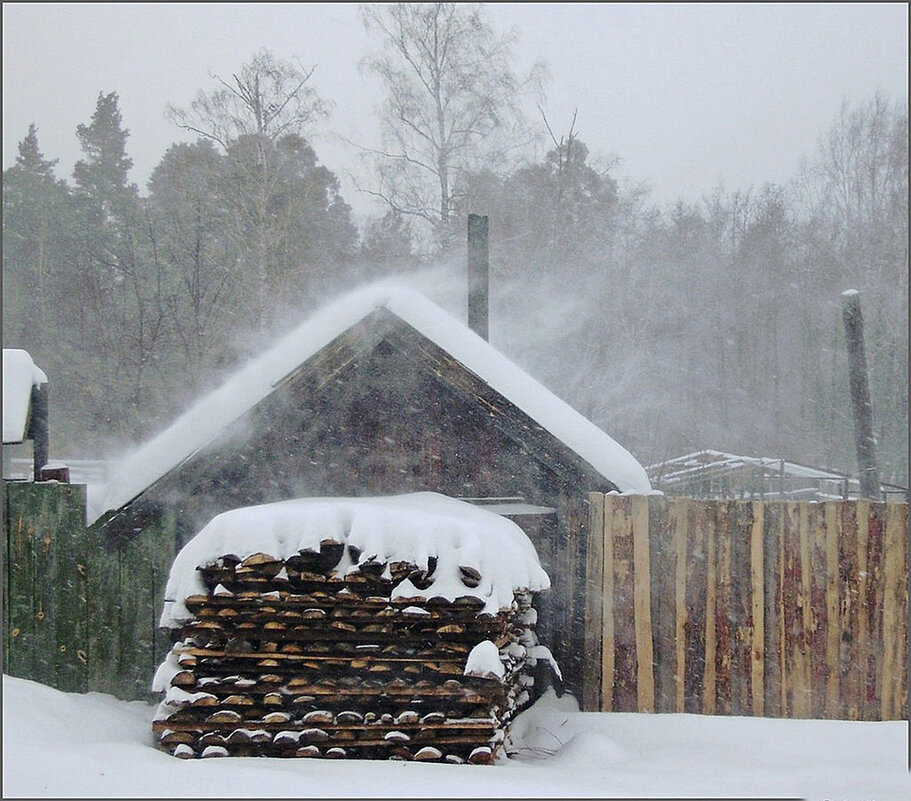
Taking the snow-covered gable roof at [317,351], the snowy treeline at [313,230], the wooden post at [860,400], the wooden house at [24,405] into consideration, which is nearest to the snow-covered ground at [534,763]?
the snow-covered gable roof at [317,351]

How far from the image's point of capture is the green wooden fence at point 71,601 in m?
6.11

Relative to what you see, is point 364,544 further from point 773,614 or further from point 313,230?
point 313,230

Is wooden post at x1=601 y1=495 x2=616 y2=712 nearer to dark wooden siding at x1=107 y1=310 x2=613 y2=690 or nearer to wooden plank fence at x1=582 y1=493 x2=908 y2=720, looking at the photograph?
wooden plank fence at x1=582 y1=493 x2=908 y2=720

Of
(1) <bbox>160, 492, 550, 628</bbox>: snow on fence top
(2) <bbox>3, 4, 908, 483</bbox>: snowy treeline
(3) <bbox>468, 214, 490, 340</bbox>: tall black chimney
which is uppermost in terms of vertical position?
(2) <bbox>3, 4, 908, 483</bbox>: snowy treeline

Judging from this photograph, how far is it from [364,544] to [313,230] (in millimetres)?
13600

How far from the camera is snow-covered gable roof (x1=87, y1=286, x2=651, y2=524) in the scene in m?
6.41

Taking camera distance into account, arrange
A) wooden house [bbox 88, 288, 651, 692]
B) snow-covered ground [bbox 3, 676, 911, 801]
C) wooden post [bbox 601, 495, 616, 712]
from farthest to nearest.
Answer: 1. wooden house [bbox 88, 288, 651, 692]
2. wooden post [bbox 601, 495, 616, 712]
3. snow-covered ground [bbox 3, 676, 911, 801]

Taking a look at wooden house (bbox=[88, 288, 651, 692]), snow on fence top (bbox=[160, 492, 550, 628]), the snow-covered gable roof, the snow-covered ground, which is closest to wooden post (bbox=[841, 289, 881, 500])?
the snow-covered gable roof

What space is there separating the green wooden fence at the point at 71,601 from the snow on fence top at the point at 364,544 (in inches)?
57.2

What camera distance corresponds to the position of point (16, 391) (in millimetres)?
6727

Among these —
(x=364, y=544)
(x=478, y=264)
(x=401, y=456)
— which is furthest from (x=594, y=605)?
(x=478, y=264)

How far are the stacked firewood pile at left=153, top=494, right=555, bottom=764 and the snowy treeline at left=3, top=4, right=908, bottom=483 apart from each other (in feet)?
42.1

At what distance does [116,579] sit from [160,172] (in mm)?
14451

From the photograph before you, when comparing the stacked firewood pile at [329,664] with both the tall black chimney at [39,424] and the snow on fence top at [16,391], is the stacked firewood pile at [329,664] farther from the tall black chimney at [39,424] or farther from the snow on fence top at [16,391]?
the tall black chimney at [39,424]
